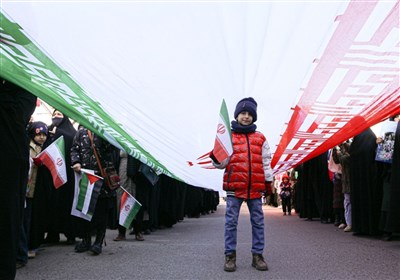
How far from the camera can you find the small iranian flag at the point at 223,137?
11.1 ft

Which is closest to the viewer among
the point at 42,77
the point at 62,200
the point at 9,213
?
the point at 42,77

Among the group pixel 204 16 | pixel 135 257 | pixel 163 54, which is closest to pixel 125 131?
pixel 163 54

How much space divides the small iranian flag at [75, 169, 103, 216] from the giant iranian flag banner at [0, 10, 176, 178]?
1.70 m

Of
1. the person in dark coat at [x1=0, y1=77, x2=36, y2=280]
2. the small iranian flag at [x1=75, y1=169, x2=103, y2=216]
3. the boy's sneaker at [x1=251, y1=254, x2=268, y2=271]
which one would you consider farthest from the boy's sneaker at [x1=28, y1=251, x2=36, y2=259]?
the boy's sneaker at [x1=251, y1=254, x2=268, y2=271]

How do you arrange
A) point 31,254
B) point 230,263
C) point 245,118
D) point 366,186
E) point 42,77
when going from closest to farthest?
point 42,77
point 245,118
point 230,263
point 31,254
point 366,186

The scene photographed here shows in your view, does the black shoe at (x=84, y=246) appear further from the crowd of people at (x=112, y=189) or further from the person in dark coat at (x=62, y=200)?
the person in dark coat at (x=62, y=200)

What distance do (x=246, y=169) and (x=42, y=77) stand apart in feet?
7.06

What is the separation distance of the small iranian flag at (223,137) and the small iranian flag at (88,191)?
1.77 metres

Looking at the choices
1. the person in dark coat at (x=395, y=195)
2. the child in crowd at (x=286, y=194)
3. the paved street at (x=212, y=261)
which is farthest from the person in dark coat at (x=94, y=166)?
the child in crowd at (x=286, y=194)

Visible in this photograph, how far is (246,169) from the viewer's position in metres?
4.04

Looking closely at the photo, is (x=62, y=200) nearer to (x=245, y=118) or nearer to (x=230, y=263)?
(x=230, y=263)

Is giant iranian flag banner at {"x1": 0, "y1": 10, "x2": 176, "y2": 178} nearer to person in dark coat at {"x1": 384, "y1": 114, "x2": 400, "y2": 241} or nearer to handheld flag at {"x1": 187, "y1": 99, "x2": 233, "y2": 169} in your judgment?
handheld flag at {"x1": 187, "y1": 99, "x2": 233, "y2": 169}

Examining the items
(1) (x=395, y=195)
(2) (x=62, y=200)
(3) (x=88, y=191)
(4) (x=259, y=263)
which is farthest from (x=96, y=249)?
(1) (x=395, y=195)

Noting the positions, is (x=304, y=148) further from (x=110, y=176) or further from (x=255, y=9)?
(x=255, y=9)
